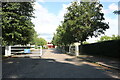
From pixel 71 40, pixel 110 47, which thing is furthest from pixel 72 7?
pixel 110 47

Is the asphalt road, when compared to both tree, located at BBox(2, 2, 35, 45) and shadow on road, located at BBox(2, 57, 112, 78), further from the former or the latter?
tree, located at BBox(2, 2, 35, 45)

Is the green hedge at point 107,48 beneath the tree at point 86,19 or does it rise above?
beneath

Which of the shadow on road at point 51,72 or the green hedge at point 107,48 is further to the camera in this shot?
the green hedge at point 107,48

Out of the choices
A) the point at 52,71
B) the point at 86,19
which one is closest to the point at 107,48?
the point at 86,19

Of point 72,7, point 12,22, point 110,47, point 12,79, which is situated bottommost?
point 12,79

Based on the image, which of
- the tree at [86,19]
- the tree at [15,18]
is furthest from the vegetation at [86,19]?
the tree at [15,18]

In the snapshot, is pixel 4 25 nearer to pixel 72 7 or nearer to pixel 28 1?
pixel 28 1

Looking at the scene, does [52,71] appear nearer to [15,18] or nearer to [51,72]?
[51,72]

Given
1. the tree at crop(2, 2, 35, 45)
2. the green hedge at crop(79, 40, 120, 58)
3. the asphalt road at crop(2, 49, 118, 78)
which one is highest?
the tree at crop(2, 2, 35, 45)

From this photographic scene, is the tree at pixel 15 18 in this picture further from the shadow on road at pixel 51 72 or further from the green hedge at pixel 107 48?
the green hedge at pixel 107 48

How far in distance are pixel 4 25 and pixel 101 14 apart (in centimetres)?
1663

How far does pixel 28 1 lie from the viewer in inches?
527

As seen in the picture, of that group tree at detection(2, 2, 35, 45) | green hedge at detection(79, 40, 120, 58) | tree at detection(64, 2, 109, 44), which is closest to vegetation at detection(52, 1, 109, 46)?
tree at detection(64, 2, 109, 44)

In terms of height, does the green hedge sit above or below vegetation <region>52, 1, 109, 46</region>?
below
